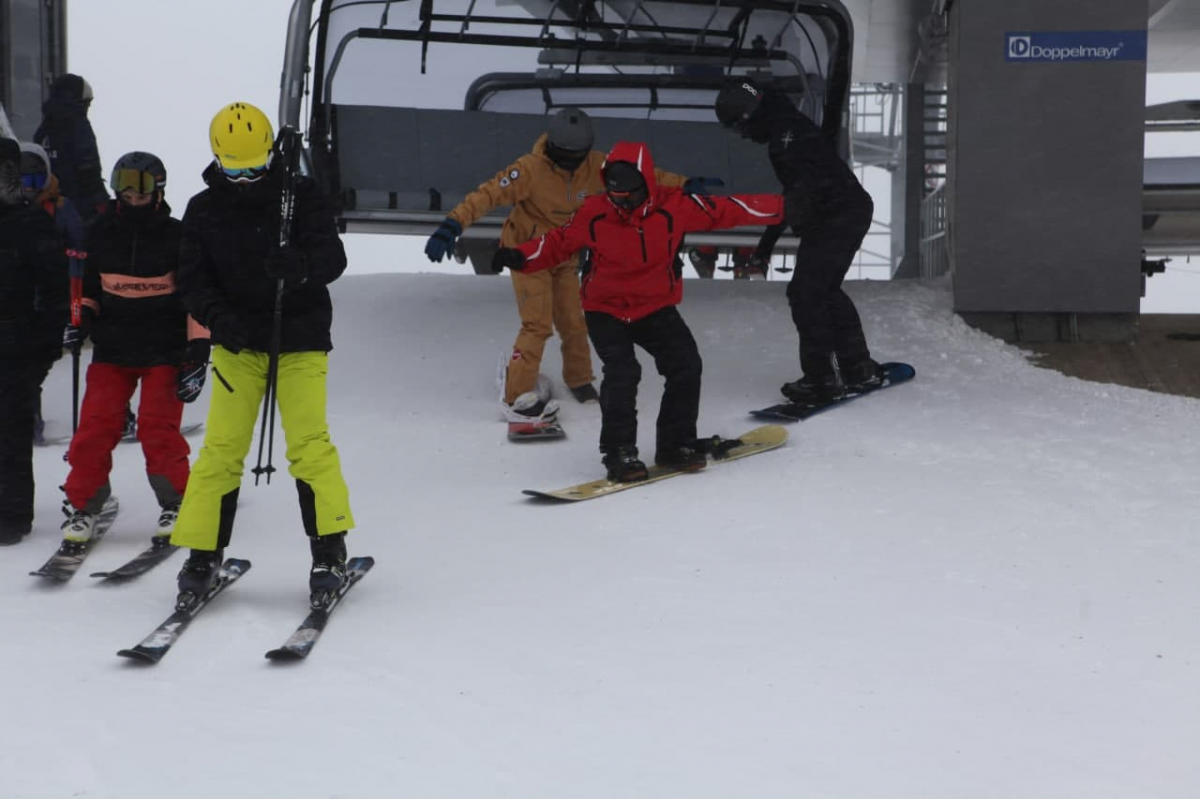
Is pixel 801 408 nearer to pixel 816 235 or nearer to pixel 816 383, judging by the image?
pixel 816 383

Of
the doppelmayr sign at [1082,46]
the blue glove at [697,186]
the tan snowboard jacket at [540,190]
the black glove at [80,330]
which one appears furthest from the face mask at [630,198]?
the doppelmayr sign at [1082,46]

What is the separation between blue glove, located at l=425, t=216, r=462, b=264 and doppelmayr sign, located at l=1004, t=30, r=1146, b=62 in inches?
161

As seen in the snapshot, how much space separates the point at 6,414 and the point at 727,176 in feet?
17.0

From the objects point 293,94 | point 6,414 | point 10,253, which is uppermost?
point 293,94

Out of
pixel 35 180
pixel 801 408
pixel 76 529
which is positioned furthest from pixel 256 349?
pixel 801 408

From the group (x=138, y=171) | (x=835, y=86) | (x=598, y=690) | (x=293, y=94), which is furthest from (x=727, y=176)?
(x=598, y=690)

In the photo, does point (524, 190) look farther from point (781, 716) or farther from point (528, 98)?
point (781, 716)

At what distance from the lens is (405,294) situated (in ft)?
34.8

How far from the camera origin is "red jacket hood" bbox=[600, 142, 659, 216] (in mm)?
6273

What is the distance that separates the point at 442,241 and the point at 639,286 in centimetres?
109

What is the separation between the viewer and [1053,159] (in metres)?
9.04

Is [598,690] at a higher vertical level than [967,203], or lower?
lower

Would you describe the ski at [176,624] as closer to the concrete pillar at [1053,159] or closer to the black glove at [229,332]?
the black glove at [229,332]

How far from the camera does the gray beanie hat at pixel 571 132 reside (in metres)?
7.45
